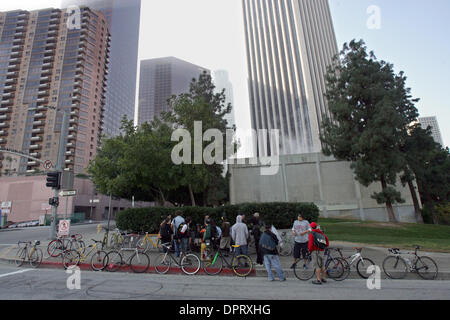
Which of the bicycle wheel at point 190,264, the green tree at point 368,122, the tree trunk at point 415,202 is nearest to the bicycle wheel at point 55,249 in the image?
the bicycle wheel at point 190,264

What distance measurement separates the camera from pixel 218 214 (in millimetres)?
15758

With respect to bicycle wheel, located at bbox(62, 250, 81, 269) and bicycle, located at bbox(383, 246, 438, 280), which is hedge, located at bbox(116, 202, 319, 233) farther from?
bicycle, located at bbox(383, 246, 438, 280)

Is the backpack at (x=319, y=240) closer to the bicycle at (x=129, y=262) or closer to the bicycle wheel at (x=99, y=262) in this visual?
the bicycle at (x=129, y=262)

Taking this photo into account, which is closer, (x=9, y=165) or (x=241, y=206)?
(x=241, y=206)

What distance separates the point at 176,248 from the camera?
9.67 metres

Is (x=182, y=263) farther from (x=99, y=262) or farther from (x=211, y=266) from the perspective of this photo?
(x=99, y=262)

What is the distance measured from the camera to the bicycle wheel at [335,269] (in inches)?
299

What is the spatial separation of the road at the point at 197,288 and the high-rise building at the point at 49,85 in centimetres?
7647

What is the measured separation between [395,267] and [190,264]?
7.14 meters

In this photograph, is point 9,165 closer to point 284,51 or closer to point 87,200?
point 87,200

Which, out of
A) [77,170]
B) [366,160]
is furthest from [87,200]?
[366,160]

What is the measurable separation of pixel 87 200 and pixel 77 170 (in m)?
13.2

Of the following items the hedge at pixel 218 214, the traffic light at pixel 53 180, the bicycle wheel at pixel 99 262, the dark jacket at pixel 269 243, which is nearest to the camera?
the dark jacket at pixel 269 243
